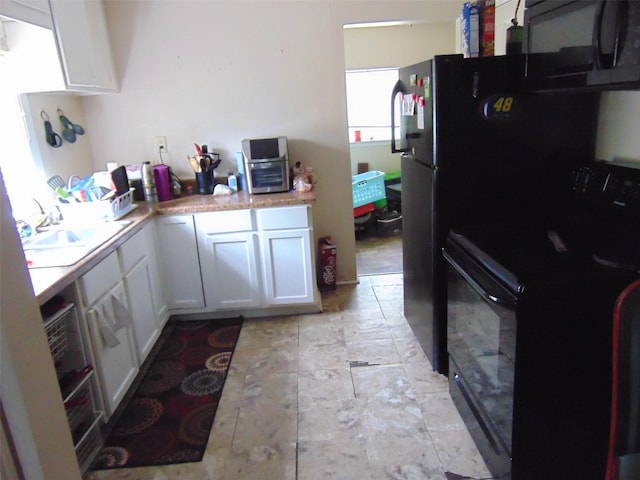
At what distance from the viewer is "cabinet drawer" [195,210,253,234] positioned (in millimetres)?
3072

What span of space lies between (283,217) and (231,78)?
1.14 meters

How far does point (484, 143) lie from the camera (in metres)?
2.07

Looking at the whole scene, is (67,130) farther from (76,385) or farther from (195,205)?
(76,385)

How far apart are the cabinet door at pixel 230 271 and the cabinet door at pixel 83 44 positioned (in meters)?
1.21

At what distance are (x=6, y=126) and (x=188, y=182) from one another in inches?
46.8

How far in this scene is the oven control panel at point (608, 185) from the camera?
158cm

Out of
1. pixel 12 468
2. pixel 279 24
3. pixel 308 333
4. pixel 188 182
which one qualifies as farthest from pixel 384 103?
pixel 12 468

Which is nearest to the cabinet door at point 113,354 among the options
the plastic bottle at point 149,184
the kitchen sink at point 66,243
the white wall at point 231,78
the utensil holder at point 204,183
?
the kitchen sink at point 66,243

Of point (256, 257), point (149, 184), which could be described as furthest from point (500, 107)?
point (149, 184)

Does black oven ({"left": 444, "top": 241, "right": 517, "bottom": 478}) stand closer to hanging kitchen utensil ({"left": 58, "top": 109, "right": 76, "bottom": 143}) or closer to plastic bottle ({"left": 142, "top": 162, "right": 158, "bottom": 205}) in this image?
plastic bottle ({"left": 142, "top": 162, "right": 158, "bottom": 205})

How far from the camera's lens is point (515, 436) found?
1.54 m

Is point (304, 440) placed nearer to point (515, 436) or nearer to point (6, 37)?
point (515, 436)

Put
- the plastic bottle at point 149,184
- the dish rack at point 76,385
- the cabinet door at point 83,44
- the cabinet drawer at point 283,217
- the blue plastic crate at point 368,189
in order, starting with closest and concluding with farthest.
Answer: the dish rack at point 76,385 < the cabinet door at point 83,44 < the cabinet drawer at point 283,217 < the plastic bottle at point 149,184 < the blue plastic crate at point 368,189

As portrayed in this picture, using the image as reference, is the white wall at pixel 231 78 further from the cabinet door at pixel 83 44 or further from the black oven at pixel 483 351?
the black oven at pixel 483 351
